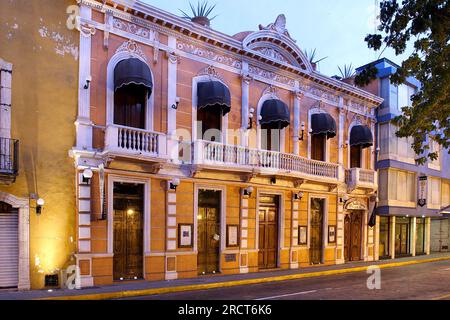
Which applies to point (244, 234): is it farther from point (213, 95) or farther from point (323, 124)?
point (323, 124)

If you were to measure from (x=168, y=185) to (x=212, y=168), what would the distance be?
1879 mm

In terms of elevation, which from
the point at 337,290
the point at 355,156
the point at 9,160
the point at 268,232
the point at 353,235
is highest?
the point at 355,156

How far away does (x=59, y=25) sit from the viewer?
15.0 metres

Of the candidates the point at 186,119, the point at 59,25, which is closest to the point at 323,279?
the point at 186,119

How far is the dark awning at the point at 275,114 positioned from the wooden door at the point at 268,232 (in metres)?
3.40

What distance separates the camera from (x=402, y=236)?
30.0 metres

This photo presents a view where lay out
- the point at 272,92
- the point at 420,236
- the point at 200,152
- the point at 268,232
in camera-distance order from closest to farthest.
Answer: the point at 200,152 < the point at 268,232 < the point at 272,92 < the point at 420,236

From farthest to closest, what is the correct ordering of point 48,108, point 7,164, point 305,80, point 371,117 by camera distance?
1. point 371,117
2. point 305,80
3. point 48,108
4. point 7,164

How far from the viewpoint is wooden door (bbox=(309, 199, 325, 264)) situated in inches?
907

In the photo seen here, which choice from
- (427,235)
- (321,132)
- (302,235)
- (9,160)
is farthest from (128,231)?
(427,235)

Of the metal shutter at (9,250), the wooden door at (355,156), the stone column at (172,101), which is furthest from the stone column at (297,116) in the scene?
the metal shutter at (9,250)

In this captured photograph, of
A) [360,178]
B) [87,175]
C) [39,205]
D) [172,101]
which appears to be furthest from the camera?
[360,178]

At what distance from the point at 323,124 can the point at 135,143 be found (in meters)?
10.7
